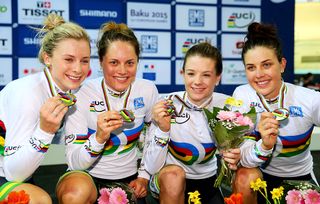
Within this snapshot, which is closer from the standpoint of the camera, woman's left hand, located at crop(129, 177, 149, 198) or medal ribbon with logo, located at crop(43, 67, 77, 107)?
medal ribbon with logo, located at crop(43, 67, 77, 107)

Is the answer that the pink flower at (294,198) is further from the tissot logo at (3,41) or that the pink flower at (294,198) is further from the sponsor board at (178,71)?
the tissot logo at (3,41)

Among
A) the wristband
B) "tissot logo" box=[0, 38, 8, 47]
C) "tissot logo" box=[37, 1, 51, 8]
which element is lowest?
the wristband

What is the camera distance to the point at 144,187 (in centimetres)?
239

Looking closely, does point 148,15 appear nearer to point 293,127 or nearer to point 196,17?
point 196,17

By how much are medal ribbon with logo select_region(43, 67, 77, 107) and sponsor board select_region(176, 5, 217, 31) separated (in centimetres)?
369

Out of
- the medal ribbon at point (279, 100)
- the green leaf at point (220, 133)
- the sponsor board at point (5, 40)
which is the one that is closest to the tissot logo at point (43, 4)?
the sponsor board at point (5, 40)

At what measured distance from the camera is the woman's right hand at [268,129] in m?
2.05

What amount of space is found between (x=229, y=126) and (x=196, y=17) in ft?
12.8

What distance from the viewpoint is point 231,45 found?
5.88 metres

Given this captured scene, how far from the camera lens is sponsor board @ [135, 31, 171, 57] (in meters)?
5.44

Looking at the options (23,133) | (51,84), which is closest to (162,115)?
(51,84)

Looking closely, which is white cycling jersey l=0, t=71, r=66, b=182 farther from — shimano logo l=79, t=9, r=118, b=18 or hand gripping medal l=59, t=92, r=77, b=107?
shimano logo l=79, t=9, r=118, b=18

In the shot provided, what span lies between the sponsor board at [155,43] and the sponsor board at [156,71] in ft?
0.36

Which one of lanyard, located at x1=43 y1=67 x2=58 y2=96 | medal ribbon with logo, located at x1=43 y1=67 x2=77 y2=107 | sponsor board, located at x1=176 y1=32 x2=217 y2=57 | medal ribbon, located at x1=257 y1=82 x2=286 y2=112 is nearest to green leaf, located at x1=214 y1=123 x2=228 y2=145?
medal ribbon, located at x1=257 y1=82 x2=286 y2=112
